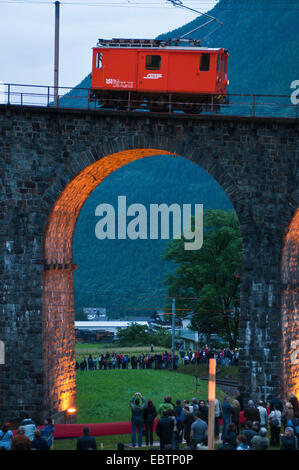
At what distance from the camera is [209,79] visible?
31.9 m

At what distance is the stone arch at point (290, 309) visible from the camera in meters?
30.4

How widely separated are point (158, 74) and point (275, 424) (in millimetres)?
14460

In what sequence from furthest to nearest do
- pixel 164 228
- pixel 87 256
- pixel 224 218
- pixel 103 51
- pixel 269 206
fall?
pixel 87 256, pixel 164 228, pixel 224 218, pixel 103 51, pixel 269 206

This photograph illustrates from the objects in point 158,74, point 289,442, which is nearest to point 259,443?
point 289,442

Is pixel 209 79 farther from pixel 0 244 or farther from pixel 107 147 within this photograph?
pixel 0 244

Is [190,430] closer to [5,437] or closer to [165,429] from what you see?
[165,429]

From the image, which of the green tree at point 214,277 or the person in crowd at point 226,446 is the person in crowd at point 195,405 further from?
the green tree at point 214,277

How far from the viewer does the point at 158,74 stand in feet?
105

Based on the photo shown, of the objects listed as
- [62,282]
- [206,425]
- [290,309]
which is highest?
[62,282]

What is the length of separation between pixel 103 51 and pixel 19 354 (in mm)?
12391

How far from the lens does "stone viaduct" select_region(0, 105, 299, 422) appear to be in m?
30.2

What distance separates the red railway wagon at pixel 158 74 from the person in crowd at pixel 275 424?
12484mm
